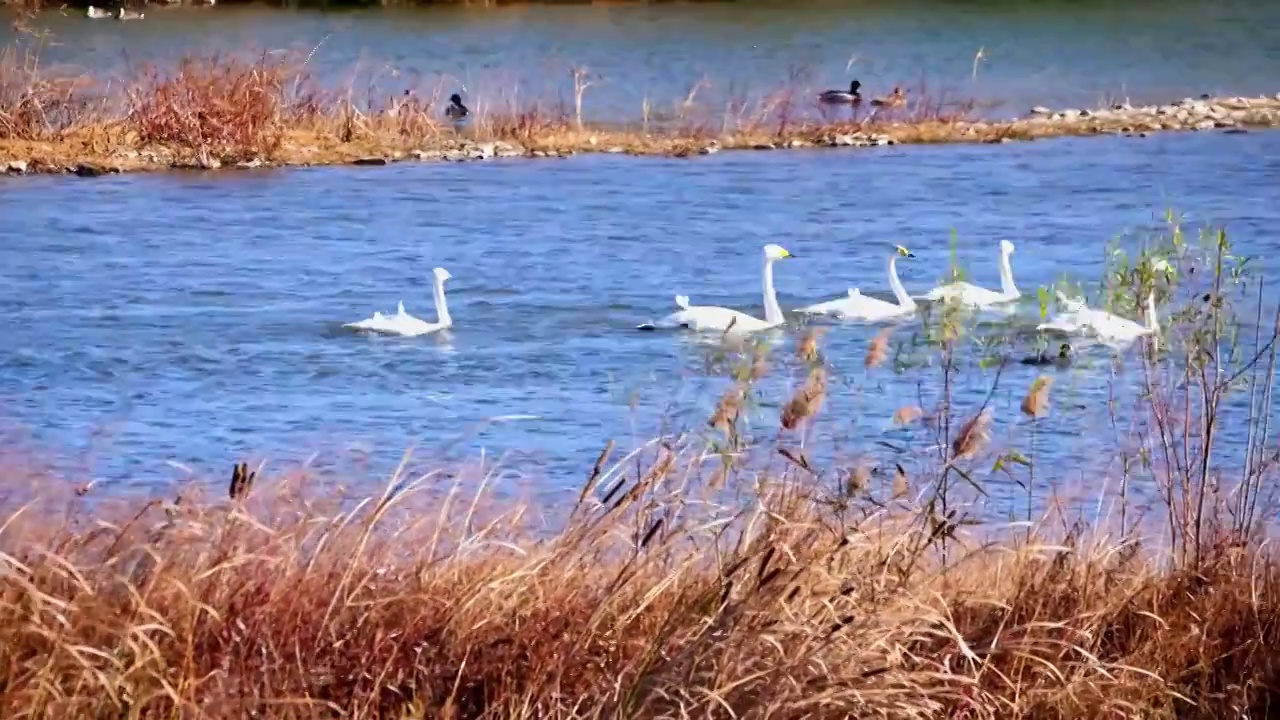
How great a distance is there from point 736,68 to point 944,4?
1916 cm

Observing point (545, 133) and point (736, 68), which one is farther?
point (736, 68)

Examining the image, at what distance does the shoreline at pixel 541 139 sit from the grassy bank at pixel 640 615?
61.8 feet

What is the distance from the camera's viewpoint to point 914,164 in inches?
996

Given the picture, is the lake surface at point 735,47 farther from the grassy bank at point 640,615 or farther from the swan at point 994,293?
the grassy bank at point 640,615

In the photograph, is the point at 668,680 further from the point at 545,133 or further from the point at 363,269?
the point at 545,133

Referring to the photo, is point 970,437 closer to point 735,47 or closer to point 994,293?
point 994,293

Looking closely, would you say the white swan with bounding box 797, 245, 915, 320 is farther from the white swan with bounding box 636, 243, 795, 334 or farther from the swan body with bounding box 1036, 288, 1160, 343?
the swan body with bounding box 1036, 288, 1160, 343

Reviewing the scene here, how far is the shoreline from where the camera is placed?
80.9 ft

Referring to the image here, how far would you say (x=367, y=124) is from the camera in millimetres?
26594

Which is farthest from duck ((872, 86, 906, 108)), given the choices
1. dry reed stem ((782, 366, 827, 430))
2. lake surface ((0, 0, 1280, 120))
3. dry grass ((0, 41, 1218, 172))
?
dry reed stem ((782, 366, 827, 430))

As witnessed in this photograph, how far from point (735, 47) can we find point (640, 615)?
3953 cm

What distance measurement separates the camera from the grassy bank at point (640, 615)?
16.9 feet

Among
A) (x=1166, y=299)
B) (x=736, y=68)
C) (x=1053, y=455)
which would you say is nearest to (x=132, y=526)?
(x=1166, y=299)

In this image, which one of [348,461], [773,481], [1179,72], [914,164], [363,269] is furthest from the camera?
[1179,72]
